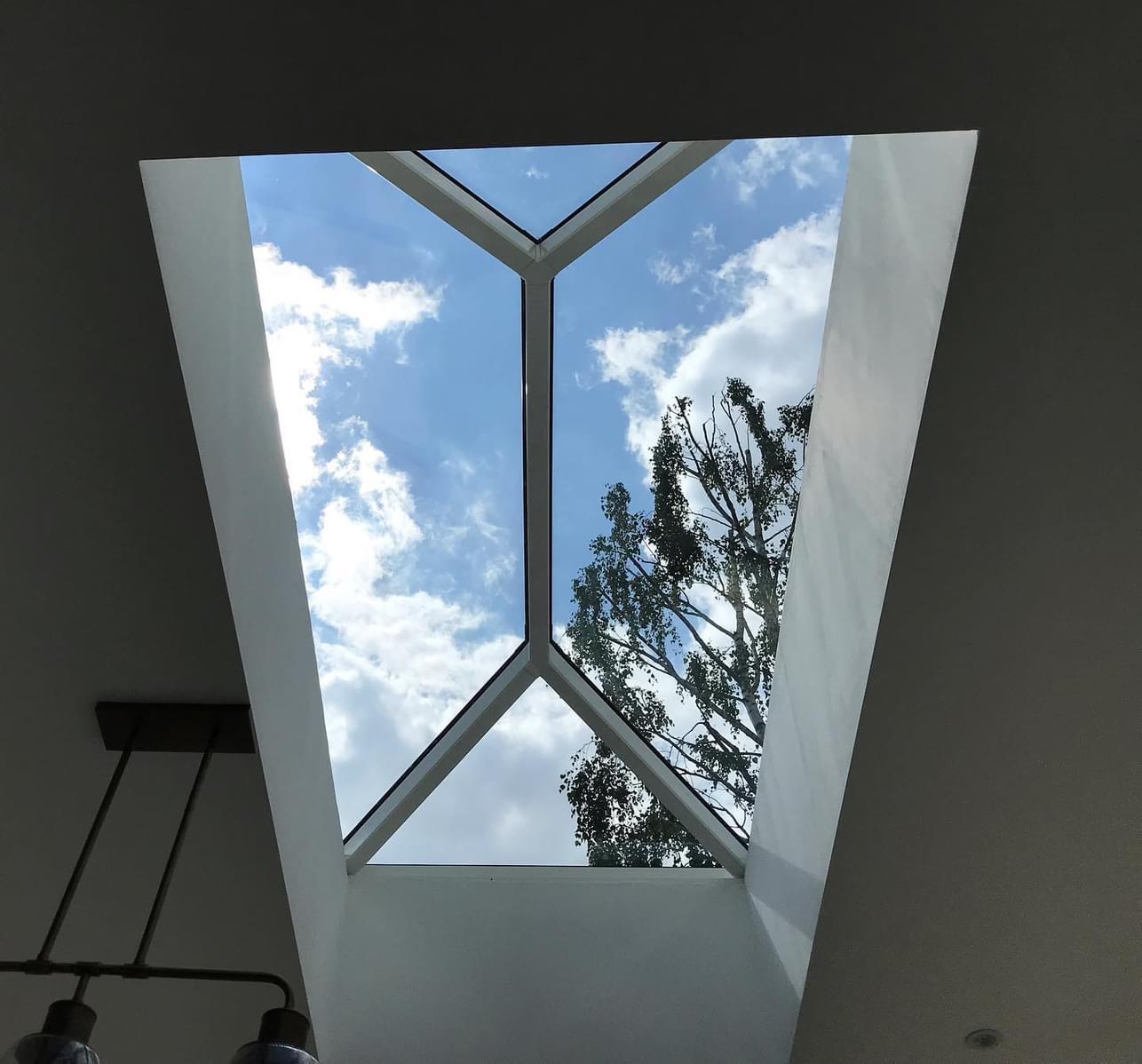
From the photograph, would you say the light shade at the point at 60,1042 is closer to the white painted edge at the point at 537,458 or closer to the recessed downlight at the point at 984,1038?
the white painted edge at the point at 537,458

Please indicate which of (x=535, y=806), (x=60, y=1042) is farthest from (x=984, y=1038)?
(x=60, y=1042)

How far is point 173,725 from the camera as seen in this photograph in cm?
350

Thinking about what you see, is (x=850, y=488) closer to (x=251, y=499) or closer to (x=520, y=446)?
(x=520, y=446)

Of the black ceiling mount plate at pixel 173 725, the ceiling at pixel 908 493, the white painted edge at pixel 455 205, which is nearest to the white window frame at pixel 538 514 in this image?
the white painted edge at pixel 455 205

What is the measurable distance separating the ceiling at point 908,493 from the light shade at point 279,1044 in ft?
4.06

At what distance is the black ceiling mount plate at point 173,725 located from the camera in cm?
347

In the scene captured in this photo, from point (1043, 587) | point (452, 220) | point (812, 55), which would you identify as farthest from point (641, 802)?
point (812, 55)

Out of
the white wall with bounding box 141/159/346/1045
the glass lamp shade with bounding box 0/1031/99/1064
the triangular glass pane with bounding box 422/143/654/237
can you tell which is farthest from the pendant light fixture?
the triangular glass pane with bounding box 422/143/654/237

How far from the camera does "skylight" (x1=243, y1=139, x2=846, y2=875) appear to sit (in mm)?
4105

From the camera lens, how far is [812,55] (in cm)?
225

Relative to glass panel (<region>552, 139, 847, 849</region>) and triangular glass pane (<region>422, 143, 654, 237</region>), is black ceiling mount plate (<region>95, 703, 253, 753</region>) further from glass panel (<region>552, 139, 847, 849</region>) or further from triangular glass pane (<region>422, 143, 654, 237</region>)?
triangular glass pane (<region>422, 143, 654, 237</region>)

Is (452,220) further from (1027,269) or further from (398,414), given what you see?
(1027,269)

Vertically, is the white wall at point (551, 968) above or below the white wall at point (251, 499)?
below

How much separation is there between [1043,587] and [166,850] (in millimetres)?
3374
